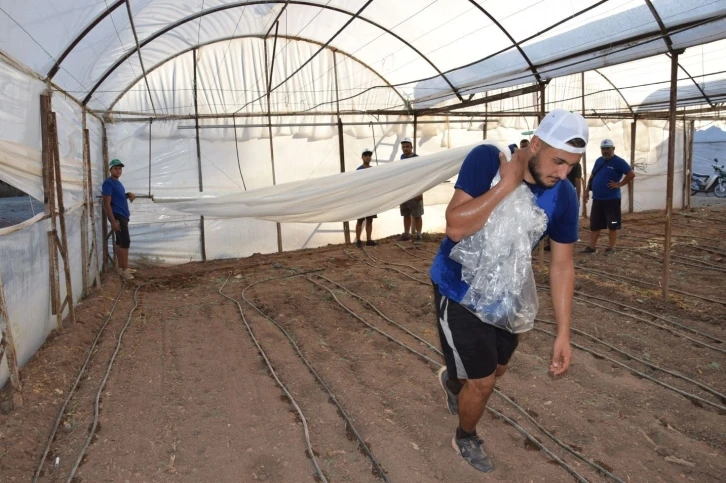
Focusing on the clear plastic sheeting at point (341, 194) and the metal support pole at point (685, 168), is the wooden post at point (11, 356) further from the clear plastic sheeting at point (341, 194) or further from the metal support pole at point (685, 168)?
the metal support pole at point (685, 168)

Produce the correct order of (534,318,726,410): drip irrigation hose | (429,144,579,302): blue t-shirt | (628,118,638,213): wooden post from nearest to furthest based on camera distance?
(429,144,579,302): blue t-shirt, (534,318,726,410): drip irrigation hose, (628,118,638,213): wooden post

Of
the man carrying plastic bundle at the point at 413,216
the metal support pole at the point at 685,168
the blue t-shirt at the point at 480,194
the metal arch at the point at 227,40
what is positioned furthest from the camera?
the metal support pole at the point at 685,168

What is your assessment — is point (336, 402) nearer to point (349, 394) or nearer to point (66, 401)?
point (349, 394)

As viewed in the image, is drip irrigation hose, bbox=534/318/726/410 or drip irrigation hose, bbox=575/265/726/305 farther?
drip irrigation hose, bbox=575/265/726/305

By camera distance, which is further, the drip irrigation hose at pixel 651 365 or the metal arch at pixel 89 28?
the metal arch at pixel 89 28

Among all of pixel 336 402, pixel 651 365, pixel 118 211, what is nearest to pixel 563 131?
pixel 336 402

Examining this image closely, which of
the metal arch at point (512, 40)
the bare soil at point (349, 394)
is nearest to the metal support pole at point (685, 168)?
the metal arch at point (512, 40)

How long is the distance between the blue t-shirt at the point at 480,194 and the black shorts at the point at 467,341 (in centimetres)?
7

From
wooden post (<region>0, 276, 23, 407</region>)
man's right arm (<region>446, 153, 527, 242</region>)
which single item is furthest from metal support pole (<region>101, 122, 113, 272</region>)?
man's right arm (<region>446, 153, 527, 242</region>)

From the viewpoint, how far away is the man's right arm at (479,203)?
5.57ft

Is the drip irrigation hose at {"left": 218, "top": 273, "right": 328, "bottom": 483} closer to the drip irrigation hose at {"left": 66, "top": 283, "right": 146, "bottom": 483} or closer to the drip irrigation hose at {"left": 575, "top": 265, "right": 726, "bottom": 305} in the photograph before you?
the drip irrigation hose at {"left": 66, "top": 283, "right": 146, "bottom": 483}

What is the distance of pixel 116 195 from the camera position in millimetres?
5805

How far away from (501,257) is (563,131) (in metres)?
0.51

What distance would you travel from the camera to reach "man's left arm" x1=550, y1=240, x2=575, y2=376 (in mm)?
1969
